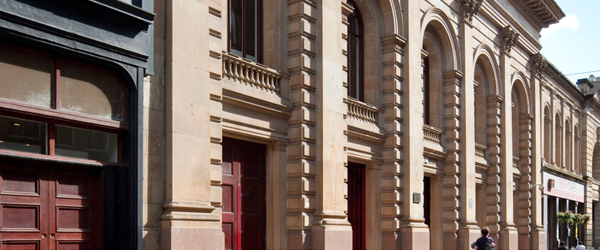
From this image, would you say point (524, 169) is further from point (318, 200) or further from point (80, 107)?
point (80, 107)

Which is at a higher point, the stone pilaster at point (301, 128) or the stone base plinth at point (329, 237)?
the stone pilaster at point (301, 128)

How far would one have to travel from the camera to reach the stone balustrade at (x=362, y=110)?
20.8m

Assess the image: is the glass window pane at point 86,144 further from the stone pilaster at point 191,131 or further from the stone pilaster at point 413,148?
the stone pilaster at point 413,148

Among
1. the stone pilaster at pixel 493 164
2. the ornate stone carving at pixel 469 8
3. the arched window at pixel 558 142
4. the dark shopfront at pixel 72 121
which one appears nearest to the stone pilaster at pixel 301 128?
the dark shopfront at pixel 72 121

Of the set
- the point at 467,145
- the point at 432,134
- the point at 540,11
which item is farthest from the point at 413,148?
the point at 540,11

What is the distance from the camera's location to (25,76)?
11281 millimetres

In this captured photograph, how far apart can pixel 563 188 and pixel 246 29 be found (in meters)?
33.0

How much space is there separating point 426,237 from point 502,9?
13665 millimetres

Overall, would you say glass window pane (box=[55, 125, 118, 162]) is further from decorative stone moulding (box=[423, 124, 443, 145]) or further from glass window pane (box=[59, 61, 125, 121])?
decorative stone moulding (box=[423, 124, 443, 145])

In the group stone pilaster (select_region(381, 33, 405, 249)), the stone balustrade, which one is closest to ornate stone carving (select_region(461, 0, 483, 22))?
stone pilaster (select_region(381, 33, 405, 249))

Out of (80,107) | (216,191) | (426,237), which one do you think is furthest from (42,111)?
(426,237)

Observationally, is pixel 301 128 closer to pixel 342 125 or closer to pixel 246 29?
pixel 342 125

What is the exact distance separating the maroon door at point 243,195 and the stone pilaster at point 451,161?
11.1 meters

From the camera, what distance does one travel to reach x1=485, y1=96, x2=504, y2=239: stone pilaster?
104ft
